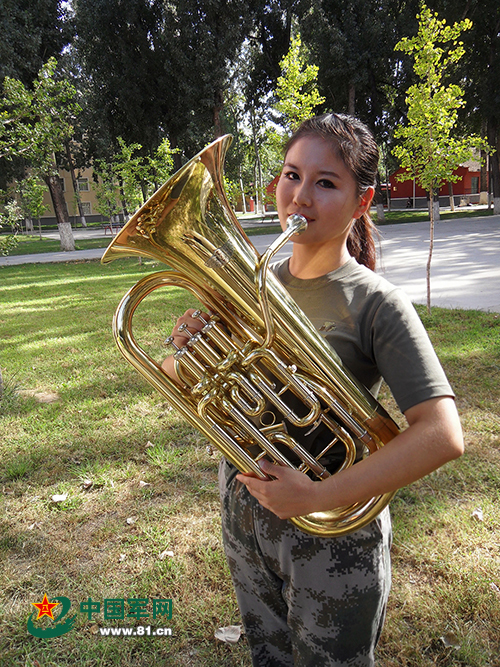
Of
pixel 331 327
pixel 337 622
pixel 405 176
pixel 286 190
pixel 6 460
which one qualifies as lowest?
pixel 6 460

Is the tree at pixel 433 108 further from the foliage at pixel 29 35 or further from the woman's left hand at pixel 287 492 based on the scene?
the foliage at pixel 29 35

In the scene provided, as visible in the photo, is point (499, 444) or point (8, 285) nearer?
point (499, 444)

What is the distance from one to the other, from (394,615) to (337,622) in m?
1.16

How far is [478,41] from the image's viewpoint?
1984cm

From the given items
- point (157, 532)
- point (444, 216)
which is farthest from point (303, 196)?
point (444, 216)

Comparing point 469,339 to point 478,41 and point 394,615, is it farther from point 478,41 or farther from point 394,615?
point 478,41

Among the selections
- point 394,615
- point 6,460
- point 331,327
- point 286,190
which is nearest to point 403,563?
point 394,615

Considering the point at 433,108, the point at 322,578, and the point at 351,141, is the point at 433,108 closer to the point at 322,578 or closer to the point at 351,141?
the point at 351,141

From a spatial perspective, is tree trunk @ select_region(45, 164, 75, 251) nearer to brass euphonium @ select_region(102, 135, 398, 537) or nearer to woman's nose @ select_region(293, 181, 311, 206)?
brass euphonium @ select_region(102, 135, 398, 537)

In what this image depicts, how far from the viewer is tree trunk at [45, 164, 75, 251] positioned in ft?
55.6

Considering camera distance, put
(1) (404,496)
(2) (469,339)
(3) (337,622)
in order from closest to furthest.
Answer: (3) (337,622), (1) (404,496), (2) (469,339)

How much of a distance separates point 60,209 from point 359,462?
756 inches

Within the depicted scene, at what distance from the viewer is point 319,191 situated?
1.07 m

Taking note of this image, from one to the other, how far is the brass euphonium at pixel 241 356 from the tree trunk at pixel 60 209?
57.4ft
